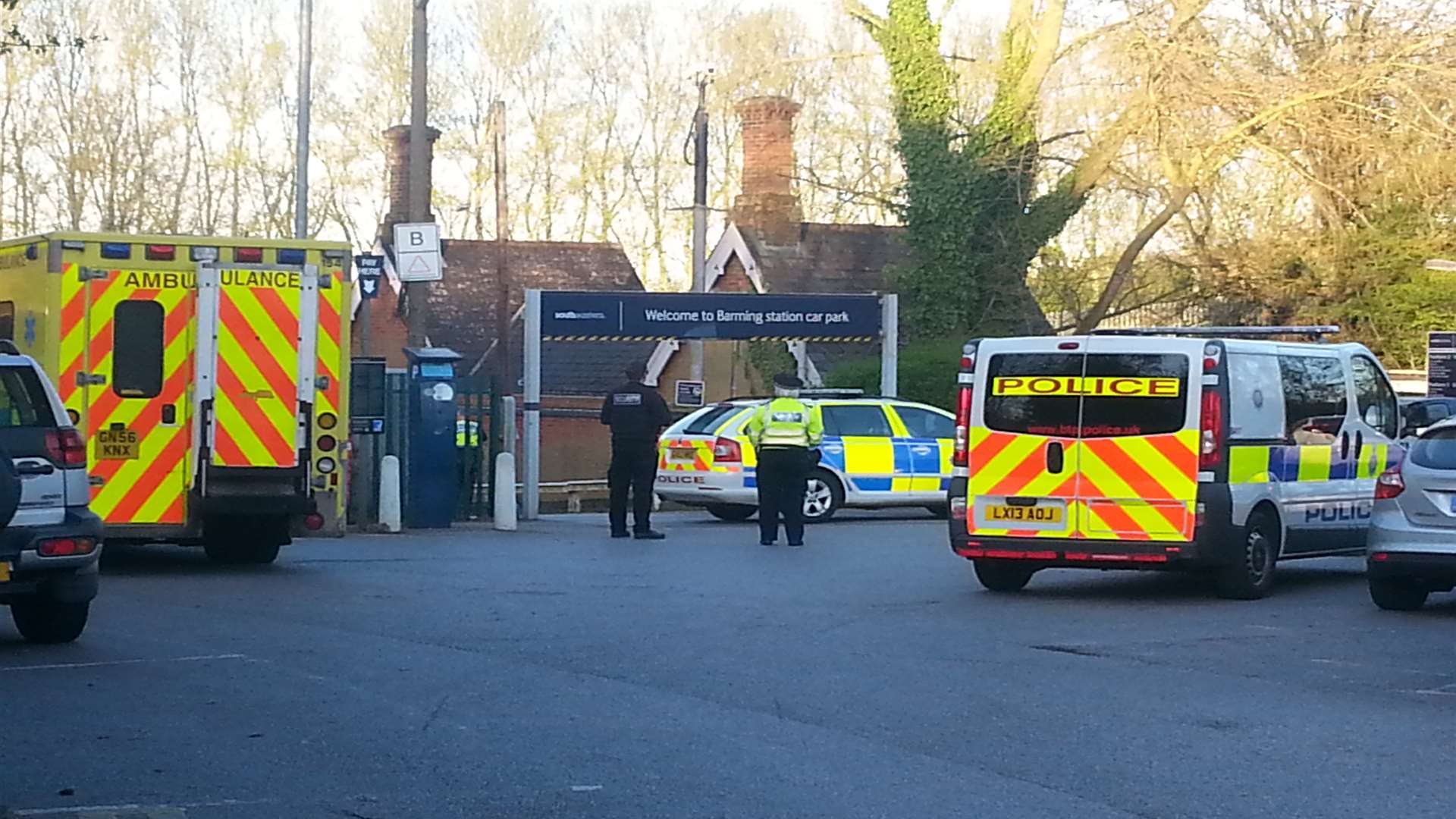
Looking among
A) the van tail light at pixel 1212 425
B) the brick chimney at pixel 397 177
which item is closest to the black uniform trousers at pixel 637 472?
the van tail light at pixel 1212 425

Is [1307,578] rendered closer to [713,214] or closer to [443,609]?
[443,609]

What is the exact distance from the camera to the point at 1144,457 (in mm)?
13789

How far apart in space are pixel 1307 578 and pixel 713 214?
117 ft

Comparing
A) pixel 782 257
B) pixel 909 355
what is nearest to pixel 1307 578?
pixel 909 355

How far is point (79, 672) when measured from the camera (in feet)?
32.5

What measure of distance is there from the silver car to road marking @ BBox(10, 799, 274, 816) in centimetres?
840

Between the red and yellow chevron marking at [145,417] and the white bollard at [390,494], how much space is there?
5469mm

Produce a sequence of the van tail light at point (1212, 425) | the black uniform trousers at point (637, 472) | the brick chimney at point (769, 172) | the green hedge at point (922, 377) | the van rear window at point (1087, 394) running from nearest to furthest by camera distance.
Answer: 1. the van tail light at point (1212, 425)
2. the van rear window at point (1087, 394)
3. the black uniform trousers at point (637, 472)
4. the green hedge at point (922, 377)
5. the brick chimney at point (769, 172)

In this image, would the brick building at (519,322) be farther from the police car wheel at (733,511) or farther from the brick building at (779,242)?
the police car wheel at (733,511)

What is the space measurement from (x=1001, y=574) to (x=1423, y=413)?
190 inches

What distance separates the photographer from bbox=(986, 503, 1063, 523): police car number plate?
46.0 ft

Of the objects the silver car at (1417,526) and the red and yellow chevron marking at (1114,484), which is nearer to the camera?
the silver car at (1417,526)

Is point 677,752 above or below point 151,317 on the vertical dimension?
below

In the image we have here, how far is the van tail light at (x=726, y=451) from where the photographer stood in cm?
2222
